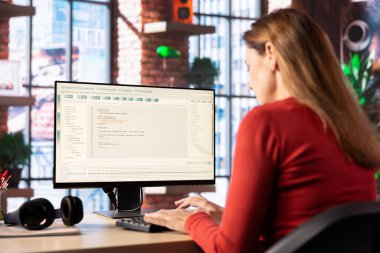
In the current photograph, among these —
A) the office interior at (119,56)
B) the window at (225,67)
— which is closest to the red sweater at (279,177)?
the office interior at (119,56)

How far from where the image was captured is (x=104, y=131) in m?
2.41

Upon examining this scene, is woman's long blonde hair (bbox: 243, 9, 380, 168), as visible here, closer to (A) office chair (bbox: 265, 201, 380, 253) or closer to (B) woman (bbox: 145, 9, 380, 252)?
(B) woman (bbox: 145, 9, 380, 252)

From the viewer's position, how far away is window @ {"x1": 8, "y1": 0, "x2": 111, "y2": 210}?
237 inches

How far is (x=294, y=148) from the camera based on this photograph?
5.06 ft

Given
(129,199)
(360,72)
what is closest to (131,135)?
(129,199)

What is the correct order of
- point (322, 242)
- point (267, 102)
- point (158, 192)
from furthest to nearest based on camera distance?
point (158, 192)
point (267, 102)
point (322, 242)

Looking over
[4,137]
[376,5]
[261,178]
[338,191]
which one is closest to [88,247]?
[261,178]

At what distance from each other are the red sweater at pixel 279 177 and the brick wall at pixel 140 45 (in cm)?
492

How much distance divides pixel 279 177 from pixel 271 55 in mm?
318

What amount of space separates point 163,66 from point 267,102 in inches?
192

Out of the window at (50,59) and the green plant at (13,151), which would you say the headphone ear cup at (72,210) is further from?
the window at (50,59)

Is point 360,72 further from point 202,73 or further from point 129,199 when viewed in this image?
point 129,199

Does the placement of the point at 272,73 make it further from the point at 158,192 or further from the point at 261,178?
the point at 158,192

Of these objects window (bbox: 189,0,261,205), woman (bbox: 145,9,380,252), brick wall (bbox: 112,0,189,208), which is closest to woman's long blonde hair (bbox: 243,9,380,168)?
woman (bbox: 145,9,380,252)
